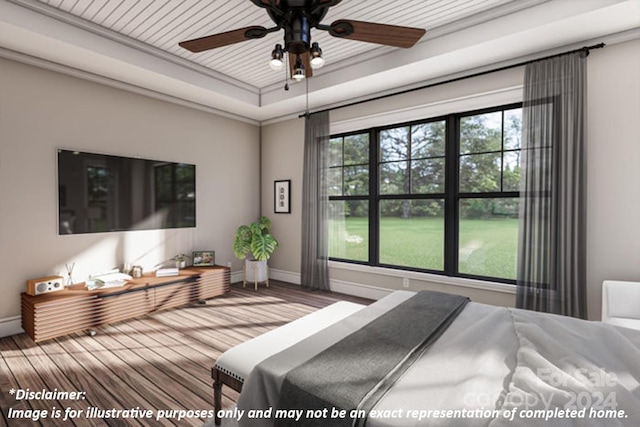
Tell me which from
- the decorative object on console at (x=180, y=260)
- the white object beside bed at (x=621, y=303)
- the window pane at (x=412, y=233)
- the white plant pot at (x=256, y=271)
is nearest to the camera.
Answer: the white object beside bed at (x=621, y=303)

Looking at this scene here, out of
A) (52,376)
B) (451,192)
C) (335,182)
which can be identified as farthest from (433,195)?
(52,376)

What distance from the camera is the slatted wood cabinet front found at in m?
2.88

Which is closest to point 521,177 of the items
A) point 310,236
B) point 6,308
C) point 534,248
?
point 534,248

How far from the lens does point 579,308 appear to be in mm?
2875

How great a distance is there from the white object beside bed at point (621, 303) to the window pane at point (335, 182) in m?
3.10

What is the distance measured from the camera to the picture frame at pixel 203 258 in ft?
14.8

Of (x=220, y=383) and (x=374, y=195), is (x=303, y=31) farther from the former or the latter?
(x=374, y=195)

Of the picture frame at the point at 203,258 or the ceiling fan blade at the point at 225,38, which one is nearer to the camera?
the ceiling fan blade at the point at 225,38

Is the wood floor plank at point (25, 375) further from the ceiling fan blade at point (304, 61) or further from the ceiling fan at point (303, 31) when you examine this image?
the ceiling fan blade at point (304, 61)

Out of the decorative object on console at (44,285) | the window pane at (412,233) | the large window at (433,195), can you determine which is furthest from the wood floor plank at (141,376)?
the window pane at (412,233)

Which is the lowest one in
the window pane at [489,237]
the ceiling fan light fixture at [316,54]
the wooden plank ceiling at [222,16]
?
the window pane at [489,237]

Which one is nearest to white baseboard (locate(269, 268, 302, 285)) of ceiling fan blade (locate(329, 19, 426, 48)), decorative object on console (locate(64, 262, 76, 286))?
decorative object on console (locate(64, 262, 76, 286))

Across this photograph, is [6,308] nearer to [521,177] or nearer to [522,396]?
[522,396]

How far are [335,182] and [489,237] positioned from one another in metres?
2.15
